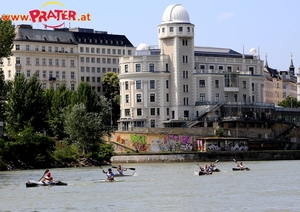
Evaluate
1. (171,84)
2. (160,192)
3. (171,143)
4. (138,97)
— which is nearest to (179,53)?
(171,84)

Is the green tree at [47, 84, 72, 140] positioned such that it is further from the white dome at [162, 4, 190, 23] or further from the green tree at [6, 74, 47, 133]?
the white dome at [162, 4, 190, 23]

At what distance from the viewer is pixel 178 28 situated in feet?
524

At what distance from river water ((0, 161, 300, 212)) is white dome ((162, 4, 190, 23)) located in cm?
5990

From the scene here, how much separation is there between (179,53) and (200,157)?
28.7 meters

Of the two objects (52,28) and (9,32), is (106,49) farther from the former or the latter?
(9,32)

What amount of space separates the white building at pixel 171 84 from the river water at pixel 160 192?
54.7 m

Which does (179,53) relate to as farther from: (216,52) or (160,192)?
(160,192)

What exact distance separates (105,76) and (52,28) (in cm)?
1475

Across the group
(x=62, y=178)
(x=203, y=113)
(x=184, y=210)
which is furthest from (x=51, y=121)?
(x=184, y=210)

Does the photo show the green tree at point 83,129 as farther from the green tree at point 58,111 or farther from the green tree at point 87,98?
the green tree at point 87,98

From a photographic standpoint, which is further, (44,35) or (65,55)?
(65,55)

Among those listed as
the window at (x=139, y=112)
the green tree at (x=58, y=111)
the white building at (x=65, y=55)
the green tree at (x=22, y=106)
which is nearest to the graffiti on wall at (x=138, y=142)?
the green tree at (x=58, y=111)

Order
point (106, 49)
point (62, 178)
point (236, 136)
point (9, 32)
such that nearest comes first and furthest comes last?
1. point (62, 178)
2. point (9, 32)
3. point (236, 136)
4. point (106, 49)

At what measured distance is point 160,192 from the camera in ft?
256
